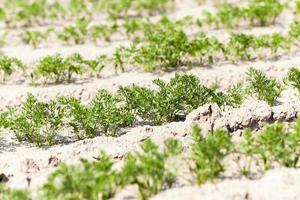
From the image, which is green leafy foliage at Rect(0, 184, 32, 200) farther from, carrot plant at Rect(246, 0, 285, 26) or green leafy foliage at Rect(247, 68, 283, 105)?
carrot plant at Rect(246, 0, 285, 26)

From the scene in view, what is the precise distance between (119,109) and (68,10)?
27.5 ft

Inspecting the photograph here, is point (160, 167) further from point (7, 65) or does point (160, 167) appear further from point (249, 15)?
point (249, 15)

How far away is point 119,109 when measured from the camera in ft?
32.2

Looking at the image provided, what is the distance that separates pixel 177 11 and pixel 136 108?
798 centimetres

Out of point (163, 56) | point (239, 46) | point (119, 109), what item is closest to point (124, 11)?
point (239, 46)

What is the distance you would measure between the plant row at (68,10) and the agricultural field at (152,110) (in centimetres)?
8

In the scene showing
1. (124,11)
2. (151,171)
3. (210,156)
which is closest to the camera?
(151,171)

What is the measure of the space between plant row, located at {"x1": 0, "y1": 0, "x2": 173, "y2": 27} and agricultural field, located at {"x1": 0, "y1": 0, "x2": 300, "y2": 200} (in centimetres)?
8

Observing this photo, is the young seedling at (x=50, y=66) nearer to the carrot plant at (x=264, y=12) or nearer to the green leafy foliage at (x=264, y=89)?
the green leafy foliage at (x=264, y=89)

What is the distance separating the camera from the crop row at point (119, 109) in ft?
30.8

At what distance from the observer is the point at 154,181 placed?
7293 mm

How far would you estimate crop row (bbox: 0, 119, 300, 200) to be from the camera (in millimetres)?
6973

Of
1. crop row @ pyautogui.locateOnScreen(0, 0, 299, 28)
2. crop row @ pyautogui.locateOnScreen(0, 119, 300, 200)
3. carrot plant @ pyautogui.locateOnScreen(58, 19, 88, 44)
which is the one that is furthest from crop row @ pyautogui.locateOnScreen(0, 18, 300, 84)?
crop row @ pyautogui.locateOnScreen(0, 119, 300, 200)

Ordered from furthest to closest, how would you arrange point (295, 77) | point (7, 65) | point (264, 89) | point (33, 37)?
point (33, 37) → point (7, 65) → point (295, 77) → point (264, 89)
